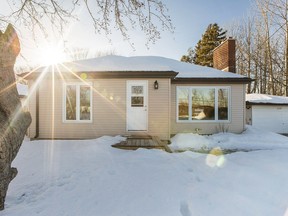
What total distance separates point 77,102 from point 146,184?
6.08m

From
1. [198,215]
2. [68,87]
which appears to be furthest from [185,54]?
[198,215]

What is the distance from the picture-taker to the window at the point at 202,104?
414 inches

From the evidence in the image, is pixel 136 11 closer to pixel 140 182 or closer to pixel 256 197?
pixel 140 182

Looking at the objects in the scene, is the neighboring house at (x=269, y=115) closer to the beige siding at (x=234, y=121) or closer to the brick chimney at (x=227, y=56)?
the brick chimney at (x=227, y=56)

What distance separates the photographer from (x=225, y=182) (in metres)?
4.21

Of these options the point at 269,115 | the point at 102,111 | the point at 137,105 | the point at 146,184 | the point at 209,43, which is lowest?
the point at 146,184

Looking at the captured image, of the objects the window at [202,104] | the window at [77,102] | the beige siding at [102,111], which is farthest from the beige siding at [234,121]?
the window at [77,102]

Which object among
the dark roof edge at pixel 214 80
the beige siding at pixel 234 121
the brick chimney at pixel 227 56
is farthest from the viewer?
the brick chimney at pixel 227 56

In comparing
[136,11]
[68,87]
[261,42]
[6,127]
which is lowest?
[6,127]

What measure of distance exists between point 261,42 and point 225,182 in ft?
75.8

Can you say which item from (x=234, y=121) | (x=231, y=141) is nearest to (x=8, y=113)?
(x=231, y=141)

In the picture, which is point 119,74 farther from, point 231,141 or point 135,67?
point 231,141

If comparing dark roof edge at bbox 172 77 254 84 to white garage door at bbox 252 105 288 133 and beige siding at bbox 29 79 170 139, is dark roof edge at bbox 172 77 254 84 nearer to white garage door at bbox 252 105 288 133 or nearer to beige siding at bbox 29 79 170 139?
beige siding at bbox 29 79 170 139

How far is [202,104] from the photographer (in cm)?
1059
